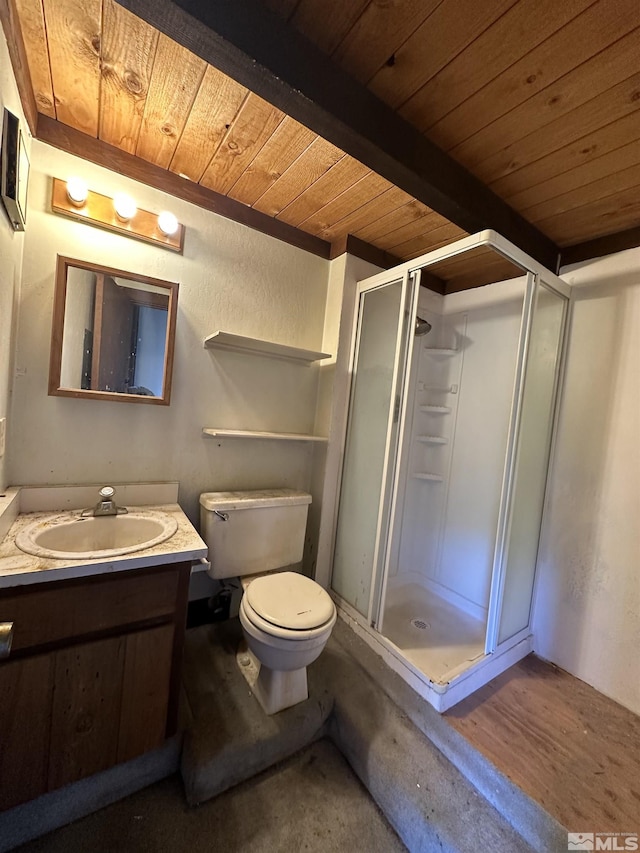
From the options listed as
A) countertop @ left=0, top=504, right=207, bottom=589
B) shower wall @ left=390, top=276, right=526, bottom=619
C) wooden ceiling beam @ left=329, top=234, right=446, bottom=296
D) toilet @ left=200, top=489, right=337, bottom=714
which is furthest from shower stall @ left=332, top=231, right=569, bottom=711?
countertop @ left=0, top=504, right=207, bottom=589

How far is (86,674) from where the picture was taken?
1041 mm

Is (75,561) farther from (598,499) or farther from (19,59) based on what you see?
(598,499)

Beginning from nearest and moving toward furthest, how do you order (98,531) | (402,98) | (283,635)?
(402,98) < (283,635) < (98,531)

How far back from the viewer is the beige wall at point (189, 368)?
1.35 meters

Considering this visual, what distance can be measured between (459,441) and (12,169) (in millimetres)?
2449

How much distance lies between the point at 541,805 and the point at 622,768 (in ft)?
1.51

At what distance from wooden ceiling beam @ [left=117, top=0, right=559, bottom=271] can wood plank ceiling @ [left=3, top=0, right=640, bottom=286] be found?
34 mm

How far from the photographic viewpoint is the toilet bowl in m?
1.29

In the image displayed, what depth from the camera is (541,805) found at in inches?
42.4

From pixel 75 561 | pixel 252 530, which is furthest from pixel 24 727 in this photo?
pixel 252 530

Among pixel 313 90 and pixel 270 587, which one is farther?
pixel 270 587

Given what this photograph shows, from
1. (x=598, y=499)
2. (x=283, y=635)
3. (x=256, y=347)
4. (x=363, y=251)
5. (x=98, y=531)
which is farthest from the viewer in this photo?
(x=363, y=251)

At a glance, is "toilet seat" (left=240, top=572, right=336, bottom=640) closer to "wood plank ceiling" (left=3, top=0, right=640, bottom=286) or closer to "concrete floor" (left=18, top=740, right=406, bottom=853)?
"concrete floor" (left=18, top=740, right=406, bottom=853)

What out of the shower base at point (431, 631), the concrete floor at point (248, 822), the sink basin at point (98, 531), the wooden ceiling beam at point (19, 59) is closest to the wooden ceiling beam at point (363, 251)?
the wooden ceiling beam at point (19, 59)
